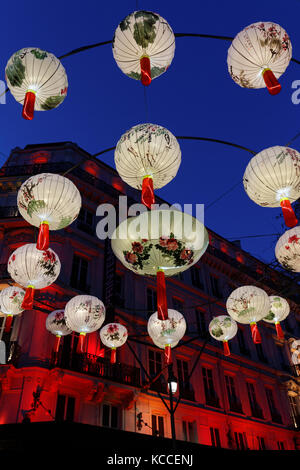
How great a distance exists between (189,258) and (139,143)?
1750 millimetres

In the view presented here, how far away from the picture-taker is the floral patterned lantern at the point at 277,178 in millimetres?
5055

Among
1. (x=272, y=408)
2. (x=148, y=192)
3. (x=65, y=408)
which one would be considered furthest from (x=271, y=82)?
(x=272, y=408)

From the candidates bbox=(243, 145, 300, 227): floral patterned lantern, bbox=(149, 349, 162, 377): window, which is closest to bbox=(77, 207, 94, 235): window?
bbox=(149, 349, 162, 377): window

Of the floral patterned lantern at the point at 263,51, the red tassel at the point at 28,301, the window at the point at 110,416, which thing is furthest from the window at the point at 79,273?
the floral patterned lantern at the point at 263,51

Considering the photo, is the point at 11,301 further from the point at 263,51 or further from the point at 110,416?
the point at 110,416

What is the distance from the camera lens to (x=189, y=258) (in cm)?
480

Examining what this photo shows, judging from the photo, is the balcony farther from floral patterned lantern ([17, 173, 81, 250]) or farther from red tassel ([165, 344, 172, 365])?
floral patterned lantern ([17, 173, 81, 250])

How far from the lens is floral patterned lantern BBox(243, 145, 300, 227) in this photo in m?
5.05

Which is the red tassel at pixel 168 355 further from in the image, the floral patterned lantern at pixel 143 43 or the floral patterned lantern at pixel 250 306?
the floral patterned lantern at pixel 143 43

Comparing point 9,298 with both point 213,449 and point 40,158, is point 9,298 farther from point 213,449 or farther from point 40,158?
point 40,158

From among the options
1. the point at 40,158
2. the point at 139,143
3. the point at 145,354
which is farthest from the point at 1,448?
the point at 40,158

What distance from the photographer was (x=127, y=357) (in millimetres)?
15352

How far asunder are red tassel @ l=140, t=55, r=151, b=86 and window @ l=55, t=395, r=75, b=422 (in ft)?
37.6

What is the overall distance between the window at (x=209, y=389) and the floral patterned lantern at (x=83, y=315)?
12.0 meters
